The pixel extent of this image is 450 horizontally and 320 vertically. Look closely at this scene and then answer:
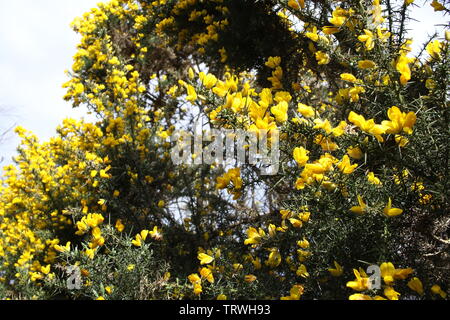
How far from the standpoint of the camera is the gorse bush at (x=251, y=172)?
127 centimetres

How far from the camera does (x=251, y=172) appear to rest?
178 centimetres

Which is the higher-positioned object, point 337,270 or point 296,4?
point 296,4

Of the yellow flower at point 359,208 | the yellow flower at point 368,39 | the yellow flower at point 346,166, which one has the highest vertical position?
the yellow flower at point 368,39

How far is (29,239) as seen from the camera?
4.03m

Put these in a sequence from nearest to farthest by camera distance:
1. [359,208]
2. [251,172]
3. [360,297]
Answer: [360,297]
[359,208]
[251,172]

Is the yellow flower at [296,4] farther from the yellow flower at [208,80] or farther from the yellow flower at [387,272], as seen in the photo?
the yellow flower at [387,272]

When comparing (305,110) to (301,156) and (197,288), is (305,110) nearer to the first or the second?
(301,156)

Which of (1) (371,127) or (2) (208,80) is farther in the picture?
Result: (2) (208,80)

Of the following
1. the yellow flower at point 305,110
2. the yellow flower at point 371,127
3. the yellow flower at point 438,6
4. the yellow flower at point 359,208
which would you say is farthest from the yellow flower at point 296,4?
the yellow flower at point 359,208

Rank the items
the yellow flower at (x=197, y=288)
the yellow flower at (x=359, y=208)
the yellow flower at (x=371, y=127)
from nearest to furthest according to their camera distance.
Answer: the yellow flower at (x=371, y=127)
the yellow flower at (x=359, y=208)
the yellow flower at (x=197, y=288)

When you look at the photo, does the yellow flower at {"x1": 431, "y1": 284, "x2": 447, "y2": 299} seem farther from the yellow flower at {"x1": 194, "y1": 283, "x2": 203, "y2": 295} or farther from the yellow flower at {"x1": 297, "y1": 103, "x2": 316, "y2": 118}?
the yellow flower at {"x1": 194, "y1": 283, "x2": 203, "y2": 295}

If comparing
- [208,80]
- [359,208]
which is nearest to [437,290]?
[359,208]

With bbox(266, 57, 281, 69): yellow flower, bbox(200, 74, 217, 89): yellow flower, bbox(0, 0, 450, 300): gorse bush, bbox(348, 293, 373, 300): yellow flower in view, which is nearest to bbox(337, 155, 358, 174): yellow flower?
bbox(0, 0, 450, 300): gorse bush
